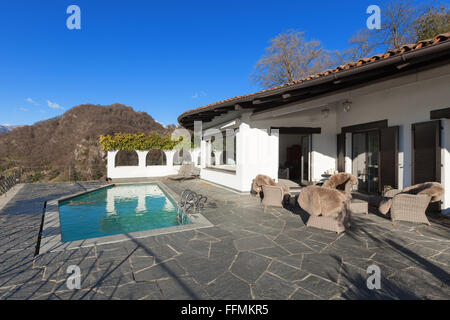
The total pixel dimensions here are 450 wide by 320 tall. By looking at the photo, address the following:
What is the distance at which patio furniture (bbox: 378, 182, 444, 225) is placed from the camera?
4434mm

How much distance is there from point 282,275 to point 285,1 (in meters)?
15.2

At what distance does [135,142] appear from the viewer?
45.3 ft

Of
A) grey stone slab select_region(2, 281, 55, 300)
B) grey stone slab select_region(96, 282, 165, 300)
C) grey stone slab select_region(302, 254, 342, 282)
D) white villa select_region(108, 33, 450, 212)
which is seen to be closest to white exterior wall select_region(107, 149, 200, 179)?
white villa select_region(108, 33, 450, 212)

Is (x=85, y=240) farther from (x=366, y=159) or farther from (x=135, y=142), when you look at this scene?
(x=135, y=142)

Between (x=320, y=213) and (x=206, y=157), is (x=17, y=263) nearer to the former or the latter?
(x=320, y=213)

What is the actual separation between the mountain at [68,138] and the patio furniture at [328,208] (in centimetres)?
2842

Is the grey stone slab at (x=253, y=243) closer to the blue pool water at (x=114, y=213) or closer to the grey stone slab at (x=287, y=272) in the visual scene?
the grey stone slab at (x=287, y=272)

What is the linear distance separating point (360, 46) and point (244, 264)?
18.6 metres

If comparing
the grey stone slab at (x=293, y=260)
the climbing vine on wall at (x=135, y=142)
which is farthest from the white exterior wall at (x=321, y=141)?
the climbing vine on wall at (x=135, y=142)

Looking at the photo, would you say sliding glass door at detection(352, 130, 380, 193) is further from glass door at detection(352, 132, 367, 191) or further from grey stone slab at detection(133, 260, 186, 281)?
grey stone slab at detection(133, 260, 186, 281)

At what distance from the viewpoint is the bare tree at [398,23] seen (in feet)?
43.1

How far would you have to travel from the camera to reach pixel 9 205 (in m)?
6.86
